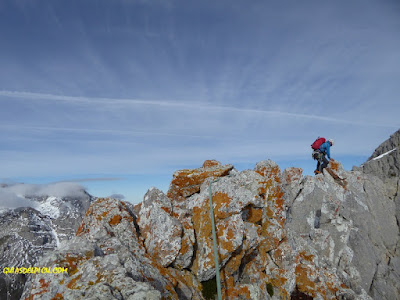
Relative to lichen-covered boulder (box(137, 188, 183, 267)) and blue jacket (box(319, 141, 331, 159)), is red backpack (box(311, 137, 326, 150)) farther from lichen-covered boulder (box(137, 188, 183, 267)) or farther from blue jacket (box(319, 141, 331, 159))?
lichen-covered boulder (box(137, 188, 183, 267))

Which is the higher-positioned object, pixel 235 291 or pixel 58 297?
pixel 58 297

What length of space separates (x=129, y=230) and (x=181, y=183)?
6.47m

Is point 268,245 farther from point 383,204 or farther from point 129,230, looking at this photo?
point 383,204

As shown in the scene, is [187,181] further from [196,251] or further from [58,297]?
[58,297]

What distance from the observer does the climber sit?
36469mm

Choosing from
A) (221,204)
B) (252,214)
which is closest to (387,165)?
(252,214)

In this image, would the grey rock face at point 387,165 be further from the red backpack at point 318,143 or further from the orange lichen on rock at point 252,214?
the orange lichen on rock at point 252,214

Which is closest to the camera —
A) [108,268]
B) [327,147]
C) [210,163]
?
[108,268]

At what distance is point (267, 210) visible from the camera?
23.2 meters

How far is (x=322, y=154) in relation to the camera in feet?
124

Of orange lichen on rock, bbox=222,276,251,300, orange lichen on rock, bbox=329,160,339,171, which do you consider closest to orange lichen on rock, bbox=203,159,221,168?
orange lichen on rock, bbox=222,276,251,300

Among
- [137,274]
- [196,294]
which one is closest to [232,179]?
[196,294]

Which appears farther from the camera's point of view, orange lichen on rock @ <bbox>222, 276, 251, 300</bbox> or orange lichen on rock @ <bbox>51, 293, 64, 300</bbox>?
orange lichen on rock @ <bbox>222, 276, 251, 300</bbox>

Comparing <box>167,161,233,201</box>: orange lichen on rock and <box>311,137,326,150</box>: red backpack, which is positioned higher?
<box>311,137,326,150</box>: red backpack
